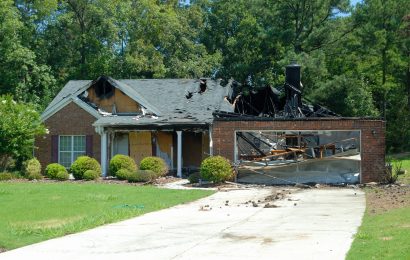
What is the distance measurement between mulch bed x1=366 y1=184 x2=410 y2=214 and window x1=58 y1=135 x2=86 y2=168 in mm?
15391

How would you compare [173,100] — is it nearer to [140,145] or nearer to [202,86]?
[202,86]

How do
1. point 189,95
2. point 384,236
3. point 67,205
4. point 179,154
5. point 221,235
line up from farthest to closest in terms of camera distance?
point 189,95, point 179,154, point 67,205, point 221,235, point 384,236

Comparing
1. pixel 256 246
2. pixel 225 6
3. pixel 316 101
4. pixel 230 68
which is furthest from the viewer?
pixel 225 6

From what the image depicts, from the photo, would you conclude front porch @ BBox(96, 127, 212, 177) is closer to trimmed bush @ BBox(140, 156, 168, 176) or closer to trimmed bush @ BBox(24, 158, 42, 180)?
trimmed bush @ BBox(140, 156, 168, 176)

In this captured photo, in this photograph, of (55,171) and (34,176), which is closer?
(34,176)

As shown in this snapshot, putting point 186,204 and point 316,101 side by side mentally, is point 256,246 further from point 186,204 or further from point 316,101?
point 316,101

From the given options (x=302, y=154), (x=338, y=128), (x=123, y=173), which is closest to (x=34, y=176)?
(x=123, y=173)

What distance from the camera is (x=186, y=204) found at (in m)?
20.5

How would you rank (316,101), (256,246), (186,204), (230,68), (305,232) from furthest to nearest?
1. (230,68)
2. (316,101)
3. (186,204)
4. (305,232)
5. (256,246)

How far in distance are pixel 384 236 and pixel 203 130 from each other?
2076 cm

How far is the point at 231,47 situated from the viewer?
4759 centimetres

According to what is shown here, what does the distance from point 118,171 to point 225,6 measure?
80.7 feet

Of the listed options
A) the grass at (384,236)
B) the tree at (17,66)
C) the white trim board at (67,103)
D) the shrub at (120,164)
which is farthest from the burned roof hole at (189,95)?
the grass at (384,236)

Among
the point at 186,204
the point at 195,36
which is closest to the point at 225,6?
the point at 195,36
